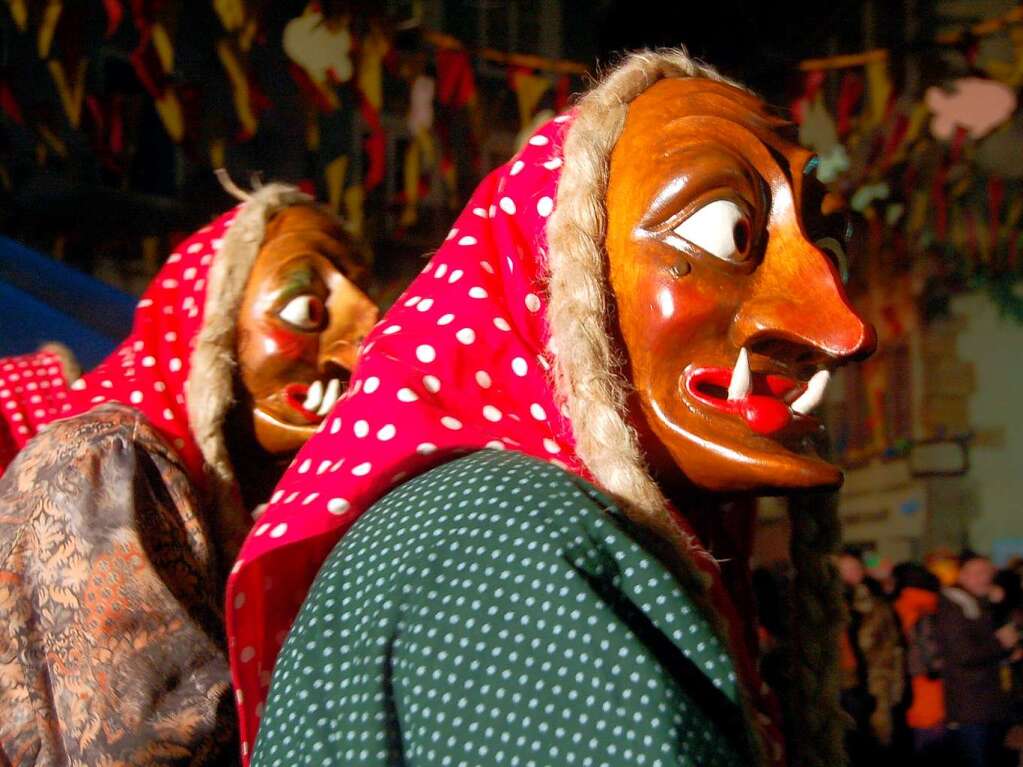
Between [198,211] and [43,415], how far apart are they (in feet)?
10.3

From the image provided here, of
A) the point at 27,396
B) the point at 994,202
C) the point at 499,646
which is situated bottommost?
the point at 994,202

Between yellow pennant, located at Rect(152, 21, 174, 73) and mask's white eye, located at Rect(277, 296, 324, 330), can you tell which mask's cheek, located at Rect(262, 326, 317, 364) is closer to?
mask's white eye, located at Rect(277, 296, 324, 330)

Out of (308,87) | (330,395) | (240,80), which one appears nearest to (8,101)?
(240,80)

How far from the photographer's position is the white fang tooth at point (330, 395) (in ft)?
6.64

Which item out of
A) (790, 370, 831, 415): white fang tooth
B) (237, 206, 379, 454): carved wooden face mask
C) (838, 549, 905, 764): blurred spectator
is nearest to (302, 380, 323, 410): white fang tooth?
(237, 206, 379, 454): carved wooden face mask

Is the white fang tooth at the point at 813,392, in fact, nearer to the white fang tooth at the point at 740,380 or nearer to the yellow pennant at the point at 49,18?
the white fang tooth at the point at 740,380

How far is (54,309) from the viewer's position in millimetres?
2982

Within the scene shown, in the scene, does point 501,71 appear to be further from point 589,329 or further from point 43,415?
point 589,329

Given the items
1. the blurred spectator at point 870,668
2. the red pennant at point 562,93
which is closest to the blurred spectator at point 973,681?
the blurred spectator at point 870,668

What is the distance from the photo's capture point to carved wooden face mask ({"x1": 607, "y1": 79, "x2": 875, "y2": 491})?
1.12m

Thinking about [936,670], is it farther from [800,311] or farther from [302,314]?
[800,311]

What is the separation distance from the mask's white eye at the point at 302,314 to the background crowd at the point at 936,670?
239 cm

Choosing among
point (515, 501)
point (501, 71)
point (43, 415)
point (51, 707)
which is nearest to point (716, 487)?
point (515, 501)

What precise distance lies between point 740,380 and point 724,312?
72 millimetres
